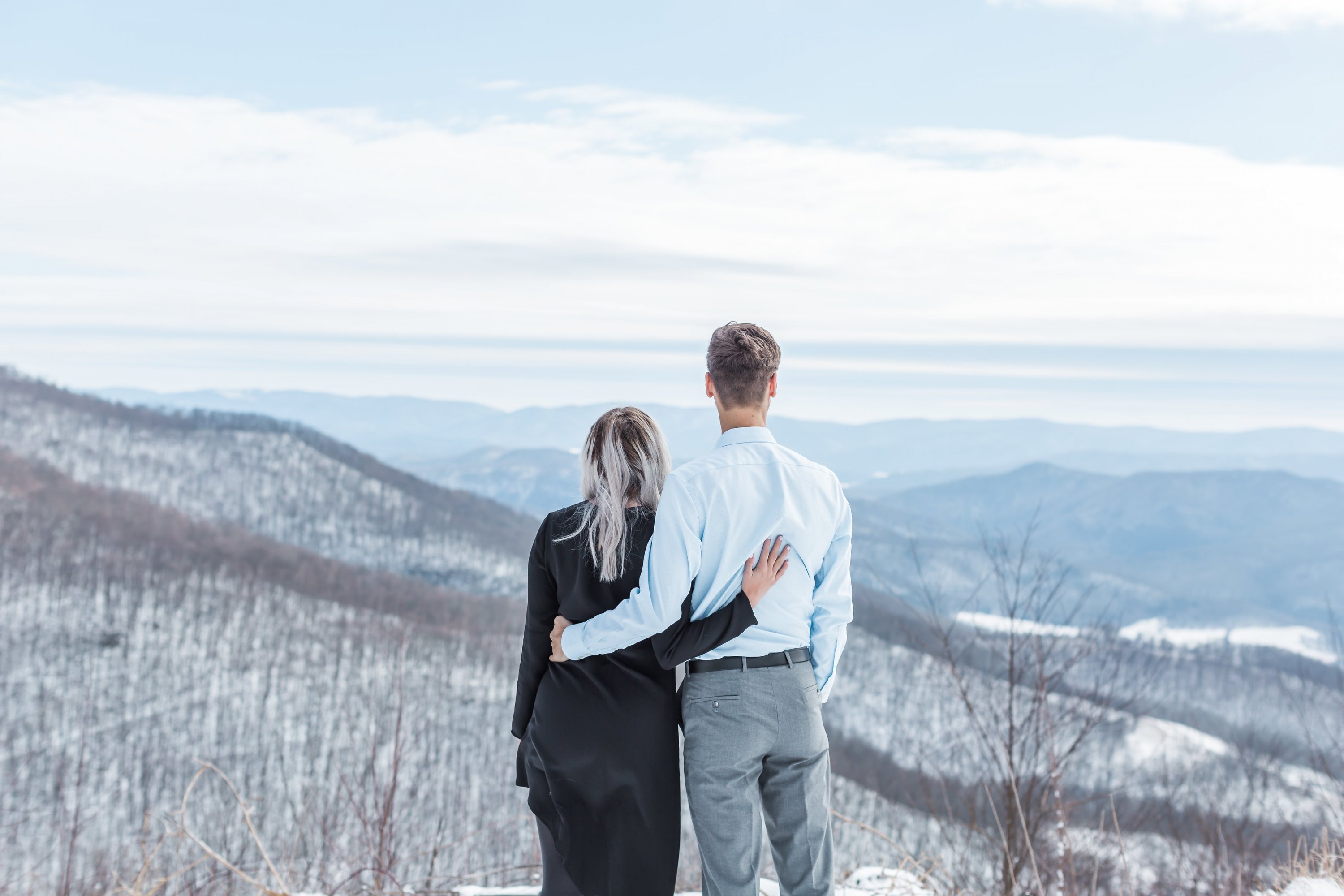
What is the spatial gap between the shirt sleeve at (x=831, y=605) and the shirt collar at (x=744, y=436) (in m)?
0.42

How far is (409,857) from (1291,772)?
11951cm

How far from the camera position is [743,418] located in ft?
10.8

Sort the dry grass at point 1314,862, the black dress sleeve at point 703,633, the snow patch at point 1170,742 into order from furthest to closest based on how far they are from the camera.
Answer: the snow patch at point 1170,742 → the dry grass at point 1314,862 → the black dress sleeve at point 703,633

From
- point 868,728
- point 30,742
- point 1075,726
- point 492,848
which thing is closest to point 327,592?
point 30,742

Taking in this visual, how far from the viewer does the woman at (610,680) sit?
3234 millimetres

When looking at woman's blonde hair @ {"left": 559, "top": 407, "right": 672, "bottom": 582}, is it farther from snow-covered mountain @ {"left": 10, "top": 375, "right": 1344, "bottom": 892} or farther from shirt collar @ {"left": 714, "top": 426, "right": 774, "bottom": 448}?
snow-covered mountain @ {"left": 10, "top": 375, "right": 1344, "bottom": 892}

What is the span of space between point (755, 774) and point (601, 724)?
0.63 metres

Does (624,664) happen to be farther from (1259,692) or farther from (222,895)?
(1259,692)

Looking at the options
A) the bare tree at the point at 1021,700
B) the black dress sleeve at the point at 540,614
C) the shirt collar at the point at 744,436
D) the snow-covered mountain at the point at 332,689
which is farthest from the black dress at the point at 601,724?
the snow-covered mountain at the point at 332,689

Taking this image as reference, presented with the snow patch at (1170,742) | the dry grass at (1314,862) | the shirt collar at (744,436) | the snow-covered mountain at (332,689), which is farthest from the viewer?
the snow patch at (1170,742)

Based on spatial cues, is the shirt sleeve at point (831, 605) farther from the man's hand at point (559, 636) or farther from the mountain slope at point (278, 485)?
the mountain slope at point (278, 485)

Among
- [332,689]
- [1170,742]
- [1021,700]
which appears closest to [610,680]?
[1021,700]

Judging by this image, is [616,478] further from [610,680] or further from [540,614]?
[610,680]

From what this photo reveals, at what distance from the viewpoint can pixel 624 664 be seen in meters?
3.27
